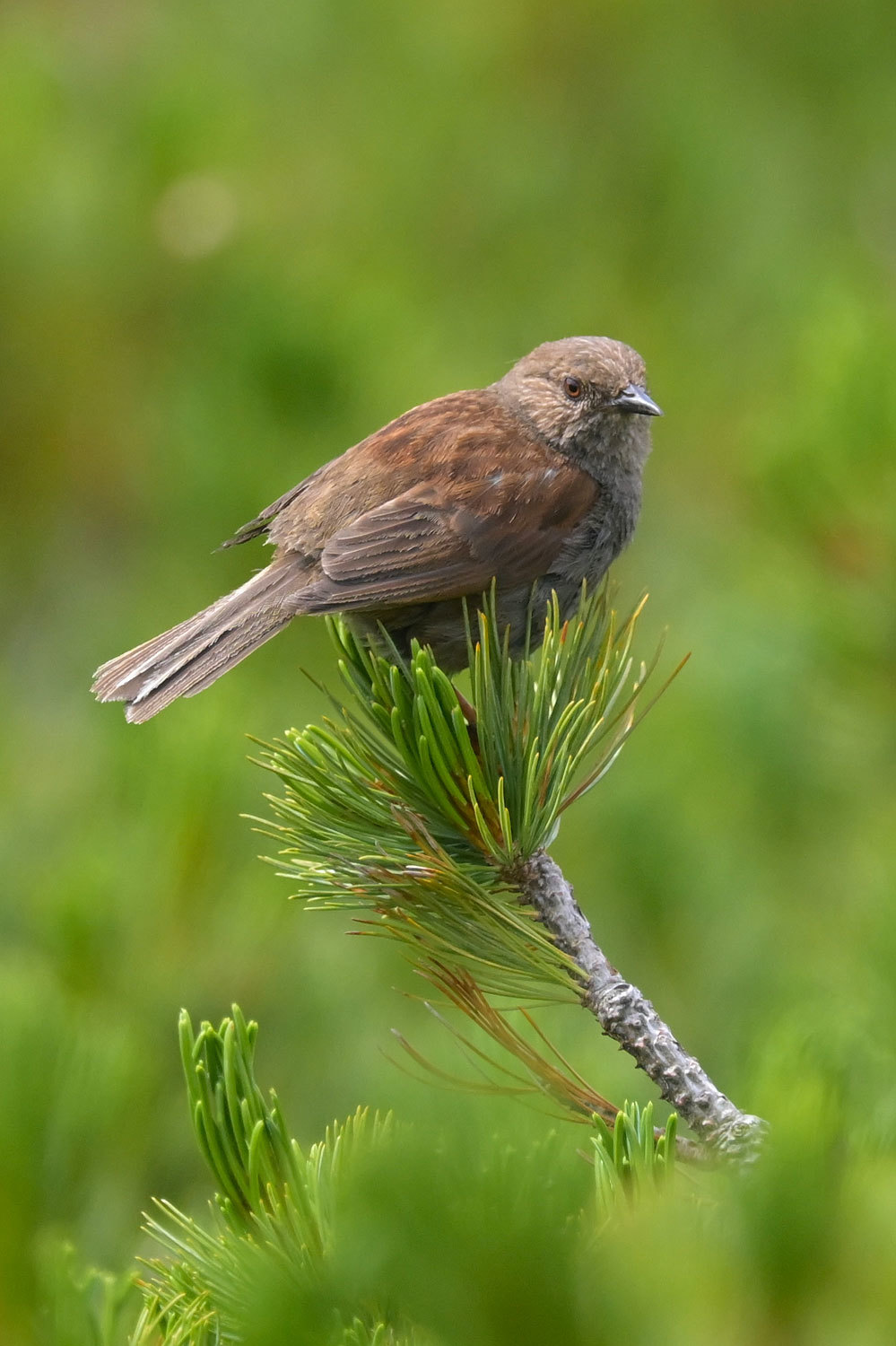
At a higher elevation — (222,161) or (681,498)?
(681,498)

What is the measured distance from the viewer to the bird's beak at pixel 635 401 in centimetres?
386

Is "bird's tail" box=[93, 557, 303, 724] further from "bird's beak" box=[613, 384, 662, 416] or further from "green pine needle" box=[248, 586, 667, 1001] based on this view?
"bird's beak" box=[613, 384, 662, 416]

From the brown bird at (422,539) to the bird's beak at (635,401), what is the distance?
28mm

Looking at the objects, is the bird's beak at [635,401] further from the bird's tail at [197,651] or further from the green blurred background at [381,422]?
the bird's tail at [197,651]

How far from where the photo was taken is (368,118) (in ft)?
21.7

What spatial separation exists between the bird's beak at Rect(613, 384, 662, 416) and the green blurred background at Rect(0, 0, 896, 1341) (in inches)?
12.1

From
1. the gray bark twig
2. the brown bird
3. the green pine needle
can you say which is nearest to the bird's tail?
the brown bird

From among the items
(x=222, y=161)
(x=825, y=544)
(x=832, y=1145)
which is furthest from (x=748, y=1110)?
(x=222, y=161)

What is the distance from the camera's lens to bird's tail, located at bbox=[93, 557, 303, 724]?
2918 millimetres

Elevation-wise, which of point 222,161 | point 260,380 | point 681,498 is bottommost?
point 260,380

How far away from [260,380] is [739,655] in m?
1.59

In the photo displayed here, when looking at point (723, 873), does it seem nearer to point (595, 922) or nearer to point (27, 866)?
point (595, 922)

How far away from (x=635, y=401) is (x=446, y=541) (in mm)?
967

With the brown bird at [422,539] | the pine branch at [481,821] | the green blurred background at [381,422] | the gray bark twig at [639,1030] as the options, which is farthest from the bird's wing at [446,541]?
the gray bark twig at [639,1030]
